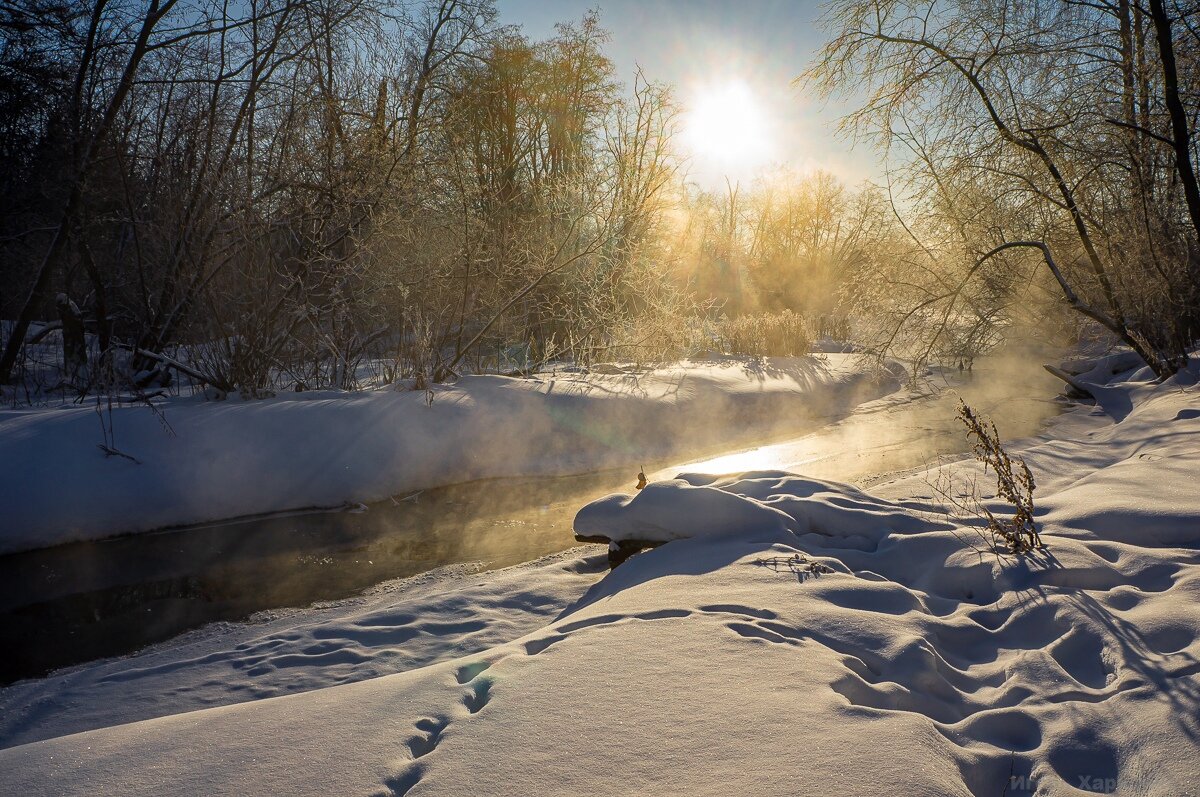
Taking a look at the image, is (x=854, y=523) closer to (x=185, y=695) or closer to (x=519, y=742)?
(x=519, y=742)

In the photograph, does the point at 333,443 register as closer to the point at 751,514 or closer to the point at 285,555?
the point at 285,555

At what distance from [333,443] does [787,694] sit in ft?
17.5

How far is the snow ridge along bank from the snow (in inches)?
98.6

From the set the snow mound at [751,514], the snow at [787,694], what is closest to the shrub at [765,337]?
the snow mound at [751,514]

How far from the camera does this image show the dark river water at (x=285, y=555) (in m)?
3.88

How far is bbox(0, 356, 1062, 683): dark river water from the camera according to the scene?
3881 millimetres

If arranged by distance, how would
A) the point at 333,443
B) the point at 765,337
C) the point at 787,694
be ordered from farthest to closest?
the point at 765,337
the point at 333,443
the point at 787,694

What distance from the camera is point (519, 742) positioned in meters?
1.92

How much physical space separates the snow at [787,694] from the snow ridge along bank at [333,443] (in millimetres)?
2506

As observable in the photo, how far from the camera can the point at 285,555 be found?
4.94 metres

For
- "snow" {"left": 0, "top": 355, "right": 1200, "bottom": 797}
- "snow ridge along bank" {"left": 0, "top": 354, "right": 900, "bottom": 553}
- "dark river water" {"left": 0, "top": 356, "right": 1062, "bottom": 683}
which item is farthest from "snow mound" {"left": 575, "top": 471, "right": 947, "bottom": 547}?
"snow ridge along bank" {"left": 0, "top": 354, "right": 900, "bottom": 553}

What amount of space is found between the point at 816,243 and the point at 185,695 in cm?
2814

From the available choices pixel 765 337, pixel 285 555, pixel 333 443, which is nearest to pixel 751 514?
pixel 285 555

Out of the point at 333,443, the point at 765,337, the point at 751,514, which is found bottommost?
the point at 751,514
